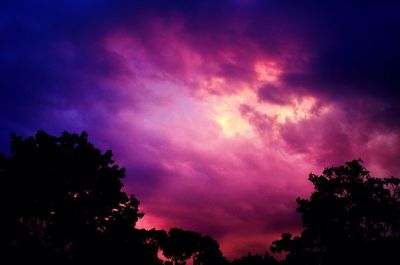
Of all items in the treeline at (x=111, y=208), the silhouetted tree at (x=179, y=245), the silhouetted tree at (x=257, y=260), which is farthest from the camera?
the silhouetted tree at (x=179, y=245)

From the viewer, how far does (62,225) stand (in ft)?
135

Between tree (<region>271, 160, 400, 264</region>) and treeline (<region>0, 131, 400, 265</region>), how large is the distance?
0.12 metres

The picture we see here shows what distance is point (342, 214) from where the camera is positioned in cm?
5150

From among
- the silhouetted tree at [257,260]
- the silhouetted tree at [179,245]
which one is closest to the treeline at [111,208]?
the silhouetted tree at [257,260]

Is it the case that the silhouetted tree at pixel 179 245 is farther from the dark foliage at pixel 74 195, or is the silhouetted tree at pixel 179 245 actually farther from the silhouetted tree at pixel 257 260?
the dark foliage at pixel 74 195

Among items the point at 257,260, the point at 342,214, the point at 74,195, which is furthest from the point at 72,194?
the point at 257,260

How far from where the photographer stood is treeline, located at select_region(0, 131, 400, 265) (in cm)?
4019

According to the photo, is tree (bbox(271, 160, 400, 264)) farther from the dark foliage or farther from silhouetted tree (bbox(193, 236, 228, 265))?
silhouetted tree (bbox(193, 236, 228, 265))

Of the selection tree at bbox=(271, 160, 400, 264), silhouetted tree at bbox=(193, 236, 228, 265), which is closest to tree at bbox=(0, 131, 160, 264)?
tree at bbox=(271, 160, 400, 264)

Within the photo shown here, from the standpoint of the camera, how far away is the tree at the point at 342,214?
50.2m

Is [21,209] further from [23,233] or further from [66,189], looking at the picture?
[23,233]

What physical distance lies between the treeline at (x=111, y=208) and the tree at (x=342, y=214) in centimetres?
12

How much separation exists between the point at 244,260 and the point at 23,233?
247 ft

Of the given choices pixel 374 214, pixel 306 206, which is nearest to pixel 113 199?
pixel 306 206
